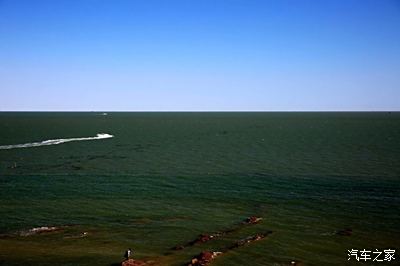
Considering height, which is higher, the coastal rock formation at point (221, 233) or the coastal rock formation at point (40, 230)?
the coastal rock formation at point (40, 230)

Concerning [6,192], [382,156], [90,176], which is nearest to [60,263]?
[6,192]

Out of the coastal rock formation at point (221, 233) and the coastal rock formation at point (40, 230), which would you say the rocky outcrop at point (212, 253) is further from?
the coastal rock formation at point (40, 230)

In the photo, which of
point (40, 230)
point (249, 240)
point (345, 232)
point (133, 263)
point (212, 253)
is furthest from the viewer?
point (40, 230)

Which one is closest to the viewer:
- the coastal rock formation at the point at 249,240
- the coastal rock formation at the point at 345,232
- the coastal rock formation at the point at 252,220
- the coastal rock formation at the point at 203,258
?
the coastal rock formation at the point at 203,258

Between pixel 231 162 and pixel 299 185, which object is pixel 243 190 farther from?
pixel 231 162

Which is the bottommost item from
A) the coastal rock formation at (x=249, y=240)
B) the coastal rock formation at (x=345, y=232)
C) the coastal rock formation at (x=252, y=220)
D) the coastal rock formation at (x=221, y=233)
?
the coastal rock formation at (x=345, y=232)

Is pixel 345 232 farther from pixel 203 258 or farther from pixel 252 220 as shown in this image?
pixel 203 258

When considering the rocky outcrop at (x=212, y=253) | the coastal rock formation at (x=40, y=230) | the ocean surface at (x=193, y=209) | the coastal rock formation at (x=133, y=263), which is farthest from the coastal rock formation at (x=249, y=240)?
the coastal rock formation at (x=40, y=230)

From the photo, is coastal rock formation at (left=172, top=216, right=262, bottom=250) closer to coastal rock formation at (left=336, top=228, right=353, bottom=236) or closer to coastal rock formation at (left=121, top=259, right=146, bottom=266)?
coastal rock formation at (left=121, top=259, right=146, bottom=266)

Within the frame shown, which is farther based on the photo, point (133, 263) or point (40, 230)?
point (40, 230)

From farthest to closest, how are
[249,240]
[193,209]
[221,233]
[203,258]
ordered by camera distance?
[193,209], [221,233], [249,240], [203,258]

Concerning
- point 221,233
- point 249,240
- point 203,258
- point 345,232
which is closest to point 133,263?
point 203,258
